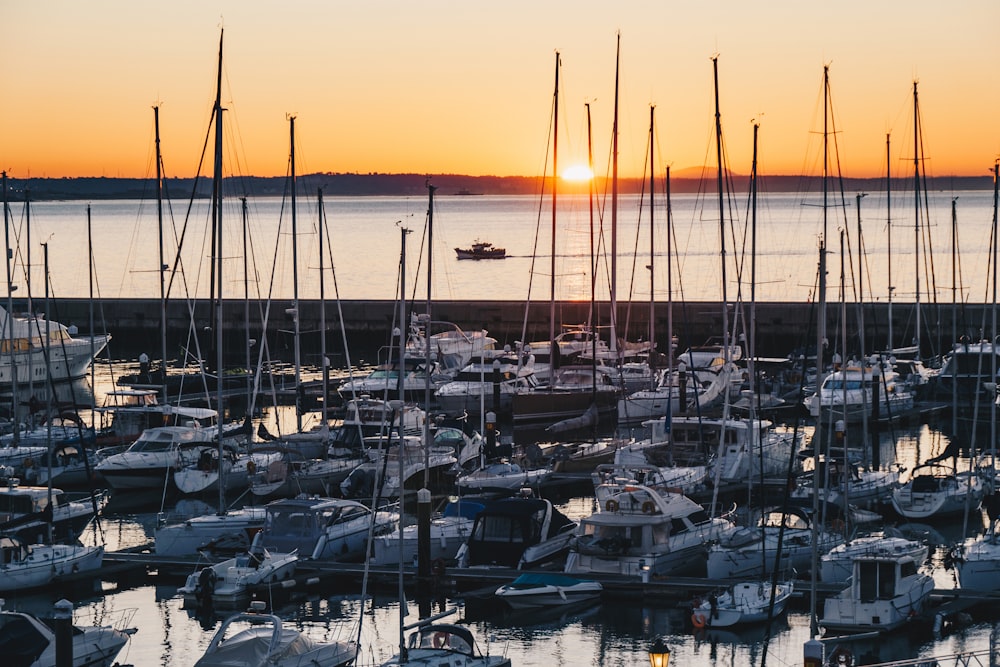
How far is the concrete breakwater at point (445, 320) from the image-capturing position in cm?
6456

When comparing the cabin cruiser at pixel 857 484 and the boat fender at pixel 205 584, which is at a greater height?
the cabin cruiser at pixel 857 484

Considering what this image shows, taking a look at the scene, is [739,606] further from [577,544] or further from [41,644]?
[41,644]

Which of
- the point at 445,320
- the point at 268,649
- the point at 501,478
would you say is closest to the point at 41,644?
the point at 268,649

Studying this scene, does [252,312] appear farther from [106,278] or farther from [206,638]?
[106,278]

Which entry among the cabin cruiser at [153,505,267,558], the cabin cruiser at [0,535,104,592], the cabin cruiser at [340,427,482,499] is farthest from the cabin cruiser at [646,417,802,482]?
the cabin cruiser at [0,535,104,592]

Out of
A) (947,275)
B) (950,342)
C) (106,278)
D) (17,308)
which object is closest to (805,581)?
(950,342)

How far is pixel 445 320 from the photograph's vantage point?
245 feet

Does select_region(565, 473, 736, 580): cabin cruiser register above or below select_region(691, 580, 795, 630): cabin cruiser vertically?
above

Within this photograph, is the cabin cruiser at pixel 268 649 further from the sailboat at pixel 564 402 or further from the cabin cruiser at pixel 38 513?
the sailboat at pixel 564 402

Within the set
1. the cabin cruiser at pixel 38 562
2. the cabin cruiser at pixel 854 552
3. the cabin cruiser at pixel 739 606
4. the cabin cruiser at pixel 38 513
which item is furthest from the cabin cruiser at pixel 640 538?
the cabin cruiser at pixel 38 513

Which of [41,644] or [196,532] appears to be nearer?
[41,644]

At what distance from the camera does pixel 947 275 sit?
5148 inches

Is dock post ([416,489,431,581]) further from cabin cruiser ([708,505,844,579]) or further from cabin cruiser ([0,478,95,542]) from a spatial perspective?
cabin cruiser ([0,478,95,542])

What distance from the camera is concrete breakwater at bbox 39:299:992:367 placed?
212ft
